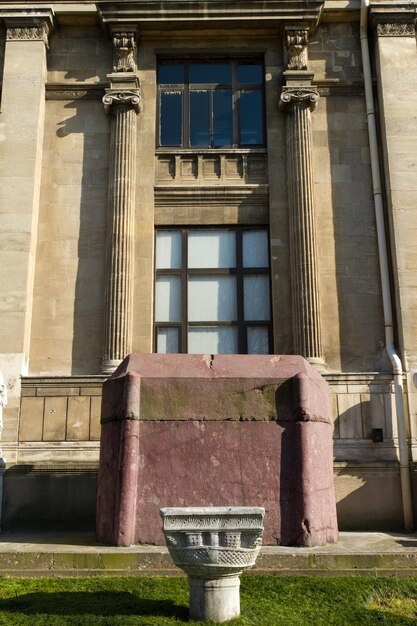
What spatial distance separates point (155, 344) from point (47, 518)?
5.00 m

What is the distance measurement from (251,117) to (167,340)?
6.71 metres

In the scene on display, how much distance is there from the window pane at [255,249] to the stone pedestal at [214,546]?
1172cm

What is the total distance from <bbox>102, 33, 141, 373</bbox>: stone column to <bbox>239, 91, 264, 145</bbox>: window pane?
9.55 ft

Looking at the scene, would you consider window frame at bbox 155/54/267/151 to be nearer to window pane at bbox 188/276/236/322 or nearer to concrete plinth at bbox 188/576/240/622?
Answer: window pane at bbox 188/276/236/322

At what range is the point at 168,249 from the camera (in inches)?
715

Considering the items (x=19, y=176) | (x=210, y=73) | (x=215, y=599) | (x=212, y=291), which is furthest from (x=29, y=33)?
(x=215, y=599)

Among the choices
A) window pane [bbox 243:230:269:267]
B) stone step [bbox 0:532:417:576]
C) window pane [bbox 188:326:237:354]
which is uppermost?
window pane [bbox 243:230:269:267]

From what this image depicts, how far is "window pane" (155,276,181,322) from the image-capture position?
17.7 m

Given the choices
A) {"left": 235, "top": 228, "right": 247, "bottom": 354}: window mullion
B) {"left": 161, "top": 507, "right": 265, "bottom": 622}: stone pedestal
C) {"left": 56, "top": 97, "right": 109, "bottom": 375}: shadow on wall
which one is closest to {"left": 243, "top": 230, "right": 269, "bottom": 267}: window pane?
{"left": 235, "top": 228, "right": 247, "bottom": 354}: window mullion

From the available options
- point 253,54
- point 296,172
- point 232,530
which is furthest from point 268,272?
point 232,530

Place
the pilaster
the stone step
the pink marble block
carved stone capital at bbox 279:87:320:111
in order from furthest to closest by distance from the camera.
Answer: carved stone capital at bbox 279:87:320:111 < the pilaster < the pink marble block < the stone step

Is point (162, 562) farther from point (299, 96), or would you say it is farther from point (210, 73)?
point (210, 73)

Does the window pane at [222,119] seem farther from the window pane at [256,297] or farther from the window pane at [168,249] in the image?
the window pane at [256,297]

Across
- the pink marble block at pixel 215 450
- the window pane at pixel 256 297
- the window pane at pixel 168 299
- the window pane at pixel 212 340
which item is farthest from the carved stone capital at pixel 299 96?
the pink marble block at pixel 215 450
